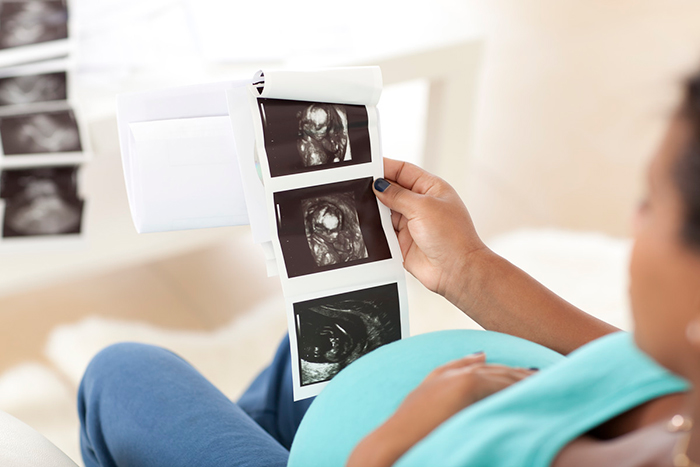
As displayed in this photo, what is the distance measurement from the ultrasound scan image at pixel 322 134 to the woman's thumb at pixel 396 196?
64 mm

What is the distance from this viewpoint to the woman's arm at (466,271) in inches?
30.8

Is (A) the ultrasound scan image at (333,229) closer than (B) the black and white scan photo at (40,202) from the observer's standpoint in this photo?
Yes

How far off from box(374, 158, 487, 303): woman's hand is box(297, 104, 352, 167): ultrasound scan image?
0.07 meters

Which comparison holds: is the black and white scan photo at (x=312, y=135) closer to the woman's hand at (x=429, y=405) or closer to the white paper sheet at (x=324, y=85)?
the white paper sheet at (x=324, y=85)

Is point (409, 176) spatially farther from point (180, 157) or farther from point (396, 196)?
point (180, 157)

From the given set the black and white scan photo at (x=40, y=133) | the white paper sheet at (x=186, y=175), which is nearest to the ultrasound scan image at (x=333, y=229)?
the white paper sheet at (x=186, y=175)

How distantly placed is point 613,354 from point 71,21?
115 cm

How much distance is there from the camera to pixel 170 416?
2.61 ft

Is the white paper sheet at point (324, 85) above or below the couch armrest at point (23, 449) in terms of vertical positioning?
above

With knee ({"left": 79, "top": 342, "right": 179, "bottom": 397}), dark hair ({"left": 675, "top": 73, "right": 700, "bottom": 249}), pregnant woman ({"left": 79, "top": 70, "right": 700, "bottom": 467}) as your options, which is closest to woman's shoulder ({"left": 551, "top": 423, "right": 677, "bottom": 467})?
pregnant woman ({"left": 79, "top": 70, "right": 700, "bottom": 467})

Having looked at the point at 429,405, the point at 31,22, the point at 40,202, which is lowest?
the point at 429,405

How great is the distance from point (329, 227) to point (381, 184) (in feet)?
0.30

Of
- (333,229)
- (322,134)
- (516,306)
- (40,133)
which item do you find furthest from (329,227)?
(40,133)

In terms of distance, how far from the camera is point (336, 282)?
0.86 m
